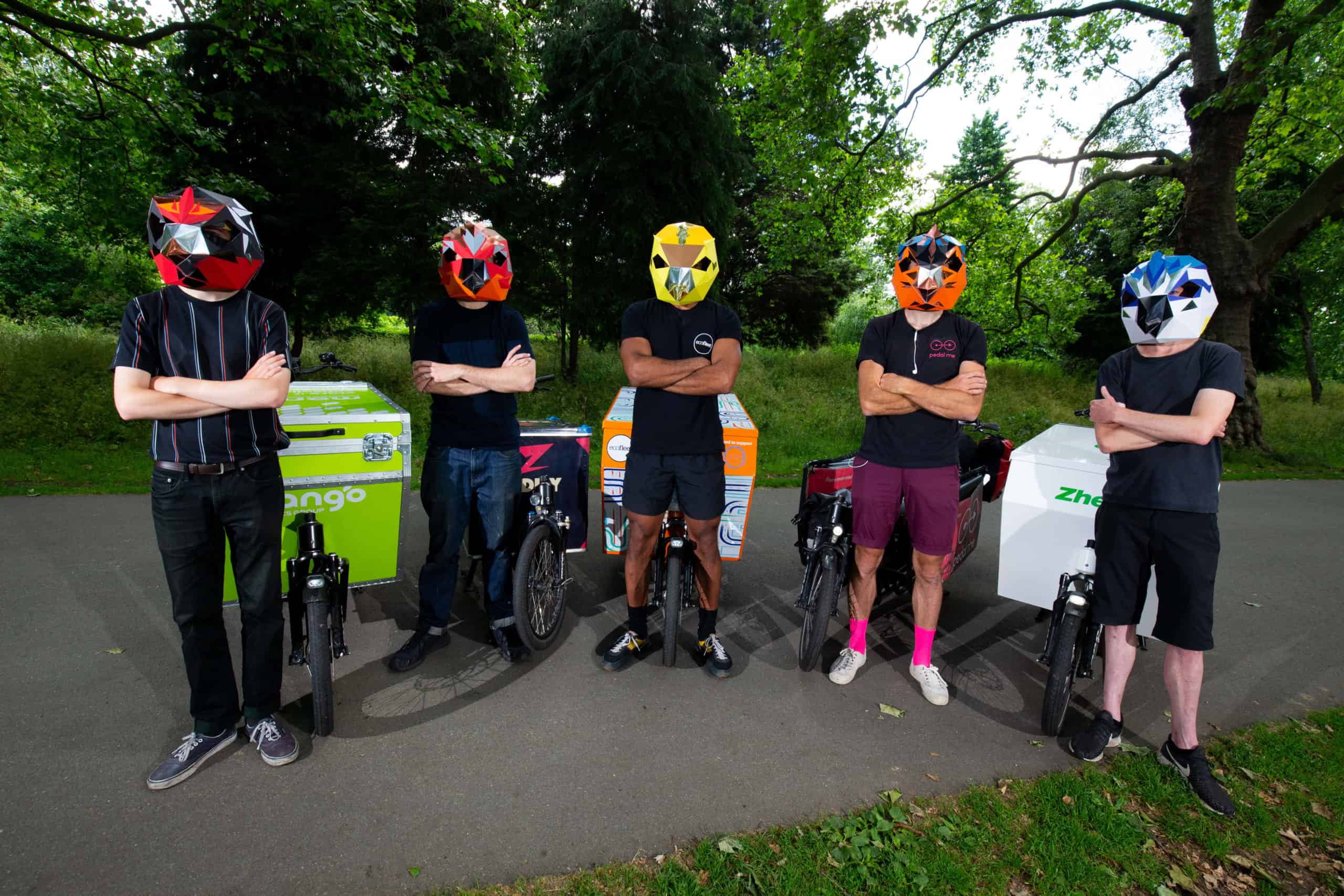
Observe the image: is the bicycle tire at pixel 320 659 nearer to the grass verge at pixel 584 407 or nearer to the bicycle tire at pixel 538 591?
the bicycle tire at pixel 538 591

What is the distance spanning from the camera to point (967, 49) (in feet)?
39.5

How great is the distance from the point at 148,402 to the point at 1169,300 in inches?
162

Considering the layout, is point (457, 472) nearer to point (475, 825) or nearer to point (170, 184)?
point (475, 825)

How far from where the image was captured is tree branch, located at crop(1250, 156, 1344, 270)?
35.4 feet

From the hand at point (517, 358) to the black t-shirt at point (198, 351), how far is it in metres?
1.13

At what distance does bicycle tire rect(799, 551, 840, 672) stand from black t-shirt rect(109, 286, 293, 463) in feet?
9.11

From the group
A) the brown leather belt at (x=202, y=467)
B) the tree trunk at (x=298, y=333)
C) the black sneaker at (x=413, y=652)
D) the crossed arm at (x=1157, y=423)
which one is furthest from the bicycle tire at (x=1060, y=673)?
the tree trunk at (x=298, y=333)

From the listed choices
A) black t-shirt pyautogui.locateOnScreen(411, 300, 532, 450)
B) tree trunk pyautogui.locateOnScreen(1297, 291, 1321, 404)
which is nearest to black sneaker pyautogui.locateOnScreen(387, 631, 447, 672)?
black t-shirt pyautogui.locateOnScreen(411, 300, 532, 450)

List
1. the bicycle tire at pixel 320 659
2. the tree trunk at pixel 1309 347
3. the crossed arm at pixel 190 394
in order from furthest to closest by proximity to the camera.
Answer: the tree trunk at pixel 1309 347 → the bicycle tire at pixel 320 659 → the crossed arm at pixel 190 394

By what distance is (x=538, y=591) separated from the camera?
12.2 feet

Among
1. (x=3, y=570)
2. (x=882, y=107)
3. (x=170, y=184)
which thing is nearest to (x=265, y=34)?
(x=170, y=184)

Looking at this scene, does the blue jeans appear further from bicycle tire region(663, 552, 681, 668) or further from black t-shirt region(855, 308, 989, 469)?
black t-shirt region(855, 308, 989, 469)

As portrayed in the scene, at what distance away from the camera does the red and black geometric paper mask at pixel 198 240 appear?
92.6 inches

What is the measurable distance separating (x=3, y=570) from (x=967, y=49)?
15.3m
